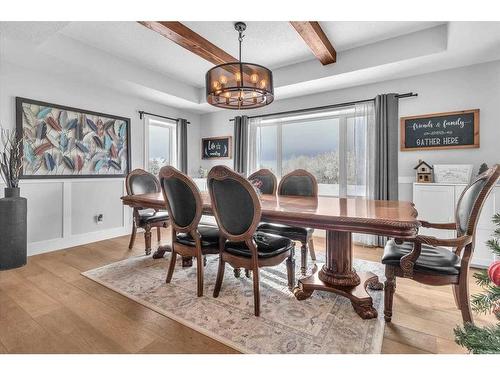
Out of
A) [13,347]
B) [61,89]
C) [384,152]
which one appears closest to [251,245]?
[13,347]

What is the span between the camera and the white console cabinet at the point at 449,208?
265 centimetres

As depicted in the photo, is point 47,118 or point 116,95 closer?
point 47,118

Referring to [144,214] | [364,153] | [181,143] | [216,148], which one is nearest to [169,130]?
[181,143]

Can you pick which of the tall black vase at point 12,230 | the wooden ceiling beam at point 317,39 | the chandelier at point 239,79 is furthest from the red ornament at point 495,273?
the tall black vase at point 12,230

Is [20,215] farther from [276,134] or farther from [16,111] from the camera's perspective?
[276,134]

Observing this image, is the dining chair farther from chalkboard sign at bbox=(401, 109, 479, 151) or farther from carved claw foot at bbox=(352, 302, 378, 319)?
chalkboard sign at bbox=(401, 109, 479, 151)

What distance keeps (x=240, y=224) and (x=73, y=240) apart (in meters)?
2.92

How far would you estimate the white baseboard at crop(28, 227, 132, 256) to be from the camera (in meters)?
3.15

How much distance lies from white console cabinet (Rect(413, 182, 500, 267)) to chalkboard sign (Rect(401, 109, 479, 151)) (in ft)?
1.85

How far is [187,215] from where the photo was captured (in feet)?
6.74

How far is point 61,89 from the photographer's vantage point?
3.38 metres

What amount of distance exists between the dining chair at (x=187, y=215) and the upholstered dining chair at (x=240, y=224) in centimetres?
18

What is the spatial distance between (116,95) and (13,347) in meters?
3.49

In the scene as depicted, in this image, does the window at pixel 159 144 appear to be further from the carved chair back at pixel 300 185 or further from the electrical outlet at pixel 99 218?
the carved chair back at pixel 300 185
